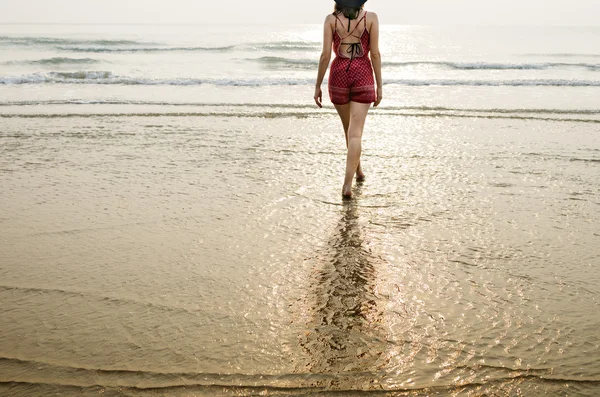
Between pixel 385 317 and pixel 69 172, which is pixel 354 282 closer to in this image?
pixel 385 317

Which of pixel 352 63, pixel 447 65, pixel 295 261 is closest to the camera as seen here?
pixel 295 261

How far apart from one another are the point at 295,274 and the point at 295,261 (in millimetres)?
207

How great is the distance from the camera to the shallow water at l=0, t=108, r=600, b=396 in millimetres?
2375

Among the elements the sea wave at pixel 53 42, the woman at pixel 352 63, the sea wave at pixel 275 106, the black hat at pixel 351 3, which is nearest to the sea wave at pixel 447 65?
the sea wave at pixel 53 42

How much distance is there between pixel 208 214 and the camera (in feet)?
14.8

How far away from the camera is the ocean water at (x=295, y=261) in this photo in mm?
2391

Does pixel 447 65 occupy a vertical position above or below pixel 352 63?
below

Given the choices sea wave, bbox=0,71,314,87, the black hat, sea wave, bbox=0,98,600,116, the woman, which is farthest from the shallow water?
sea wave, bbox=0,71,314,87

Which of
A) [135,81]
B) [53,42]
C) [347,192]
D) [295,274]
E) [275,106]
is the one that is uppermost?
[53,42]

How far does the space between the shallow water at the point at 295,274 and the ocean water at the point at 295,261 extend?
14 mm

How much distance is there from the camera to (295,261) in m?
3.60

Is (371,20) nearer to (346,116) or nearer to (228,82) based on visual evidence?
(346,116)

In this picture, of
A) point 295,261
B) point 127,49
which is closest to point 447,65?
point 127,49

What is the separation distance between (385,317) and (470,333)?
0.41 metres
